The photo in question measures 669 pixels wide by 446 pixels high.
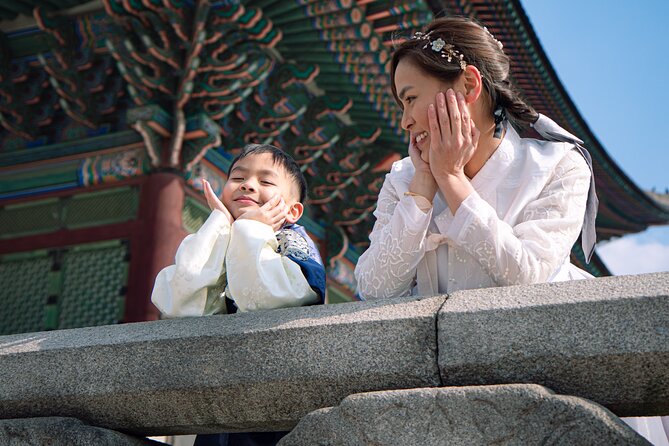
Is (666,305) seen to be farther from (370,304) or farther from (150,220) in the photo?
(150,220)

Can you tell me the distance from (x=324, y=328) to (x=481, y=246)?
0.43m

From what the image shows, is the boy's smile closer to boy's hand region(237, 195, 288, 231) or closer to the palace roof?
boy's hand region(237, 195, 288, 231)

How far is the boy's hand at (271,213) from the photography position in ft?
7.29

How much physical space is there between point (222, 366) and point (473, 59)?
1.04 metres

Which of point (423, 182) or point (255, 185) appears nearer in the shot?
point (423, 182)

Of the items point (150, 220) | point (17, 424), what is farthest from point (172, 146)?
point (17, 424)

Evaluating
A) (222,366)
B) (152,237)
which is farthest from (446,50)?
(152,237)

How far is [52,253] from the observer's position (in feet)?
21.9

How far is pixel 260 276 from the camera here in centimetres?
199

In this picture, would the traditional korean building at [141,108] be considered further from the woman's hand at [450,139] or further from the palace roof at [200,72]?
the woman's hand at [450,139]

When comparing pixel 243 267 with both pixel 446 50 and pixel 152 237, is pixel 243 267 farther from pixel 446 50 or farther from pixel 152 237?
pixel 152 237

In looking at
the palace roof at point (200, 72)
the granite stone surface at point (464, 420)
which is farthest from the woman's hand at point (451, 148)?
the palace roof at point (200, 72)

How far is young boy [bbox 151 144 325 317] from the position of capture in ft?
6.57

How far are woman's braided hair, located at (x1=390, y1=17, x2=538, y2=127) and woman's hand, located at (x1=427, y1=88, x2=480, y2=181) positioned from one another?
151 millimetres
